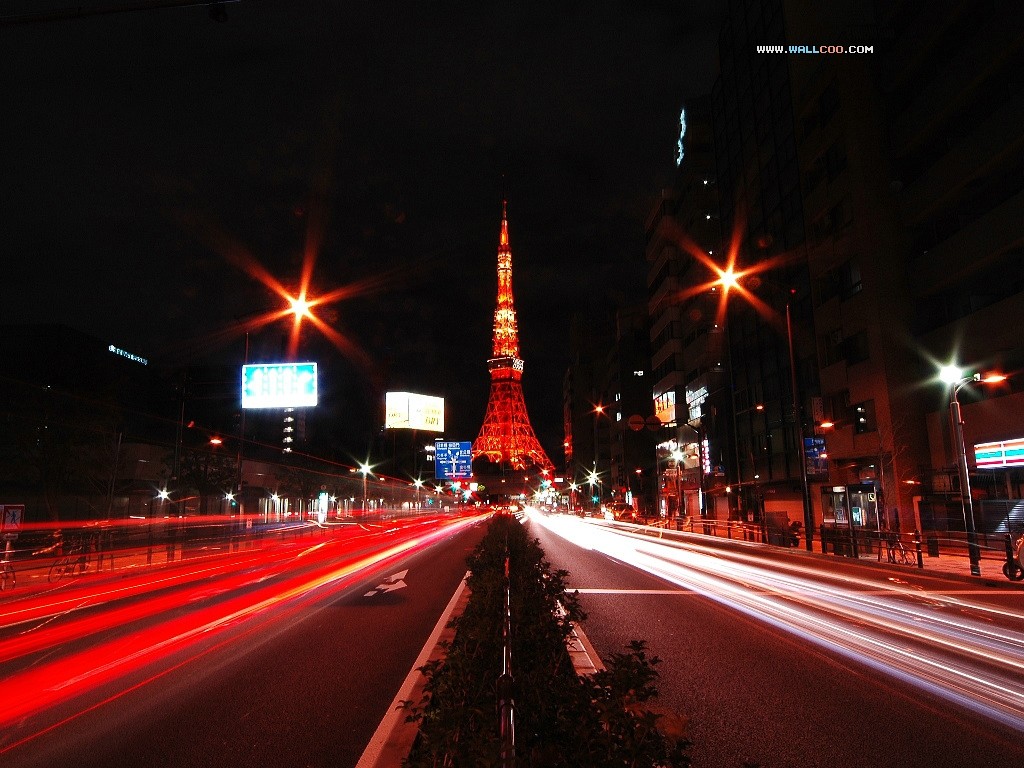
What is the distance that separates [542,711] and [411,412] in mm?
55268

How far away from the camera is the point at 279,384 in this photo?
2633 centimetres

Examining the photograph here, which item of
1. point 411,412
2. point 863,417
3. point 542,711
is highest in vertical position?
point 411,412

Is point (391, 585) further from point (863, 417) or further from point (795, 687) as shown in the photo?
point (863, 417)

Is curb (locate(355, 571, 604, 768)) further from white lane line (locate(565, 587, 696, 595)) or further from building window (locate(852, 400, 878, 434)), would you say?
building window (locate(852, 400, 878, 434))

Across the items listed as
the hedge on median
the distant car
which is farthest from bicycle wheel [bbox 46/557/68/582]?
the distant car

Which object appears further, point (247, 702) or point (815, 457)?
point (815, 457)

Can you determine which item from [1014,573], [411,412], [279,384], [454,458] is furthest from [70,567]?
[454,458]

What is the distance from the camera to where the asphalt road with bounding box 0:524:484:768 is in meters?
5.47

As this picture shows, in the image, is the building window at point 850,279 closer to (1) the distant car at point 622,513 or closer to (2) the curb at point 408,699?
(2) the curb at point 408,699

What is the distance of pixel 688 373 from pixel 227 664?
54.1 metres

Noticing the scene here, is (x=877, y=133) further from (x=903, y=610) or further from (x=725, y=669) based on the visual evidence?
(x=725, y=669)

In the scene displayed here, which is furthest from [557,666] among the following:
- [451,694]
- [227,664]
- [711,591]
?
[711,591]

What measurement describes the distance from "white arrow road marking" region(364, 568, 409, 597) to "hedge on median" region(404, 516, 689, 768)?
10.7 metres

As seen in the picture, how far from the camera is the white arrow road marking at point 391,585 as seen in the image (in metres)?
16.2
